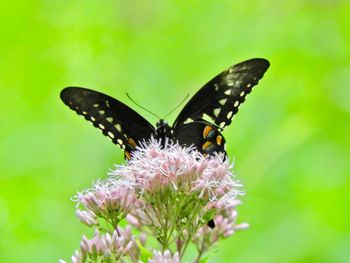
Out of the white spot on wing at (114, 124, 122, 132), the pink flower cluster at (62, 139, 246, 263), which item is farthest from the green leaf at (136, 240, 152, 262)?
the white spot on wing at (114, 124, 122, 132)

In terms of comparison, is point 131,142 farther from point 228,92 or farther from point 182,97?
point 182,97

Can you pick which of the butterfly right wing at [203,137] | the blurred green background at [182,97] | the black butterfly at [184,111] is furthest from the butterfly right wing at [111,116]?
the blurred green background at [182,97]

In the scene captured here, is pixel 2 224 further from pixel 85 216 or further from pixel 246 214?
pixel 246 214

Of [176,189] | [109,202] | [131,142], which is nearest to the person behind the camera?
[176,189]

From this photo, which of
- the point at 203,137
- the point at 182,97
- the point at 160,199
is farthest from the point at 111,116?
the point at 182,97

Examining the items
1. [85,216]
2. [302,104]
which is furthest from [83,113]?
[302,104]

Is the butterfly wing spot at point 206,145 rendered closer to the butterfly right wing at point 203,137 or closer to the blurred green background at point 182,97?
the butterfly right wing at point 203,137
